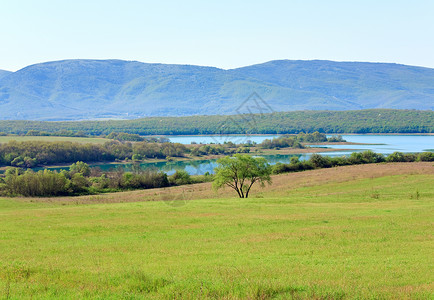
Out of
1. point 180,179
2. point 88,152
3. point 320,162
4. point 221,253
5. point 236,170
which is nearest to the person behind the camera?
point 221,253

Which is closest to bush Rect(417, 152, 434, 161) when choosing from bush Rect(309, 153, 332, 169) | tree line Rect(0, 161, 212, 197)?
bush Rect(309, 153, 332, 169)

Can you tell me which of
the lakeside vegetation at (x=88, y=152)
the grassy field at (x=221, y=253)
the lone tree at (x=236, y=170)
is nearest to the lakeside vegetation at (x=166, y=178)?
the lone tree at (x=236, y=170)

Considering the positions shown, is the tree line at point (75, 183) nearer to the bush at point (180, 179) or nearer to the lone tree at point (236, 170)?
the bush at point (180, 179)

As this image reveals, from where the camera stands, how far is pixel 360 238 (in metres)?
18.2

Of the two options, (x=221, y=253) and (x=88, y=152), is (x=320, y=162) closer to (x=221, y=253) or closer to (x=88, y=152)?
(x=221, y=253)

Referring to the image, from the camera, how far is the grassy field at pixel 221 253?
9.98 metres

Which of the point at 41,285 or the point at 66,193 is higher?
the point at 41,285

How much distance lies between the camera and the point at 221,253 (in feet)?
50.7

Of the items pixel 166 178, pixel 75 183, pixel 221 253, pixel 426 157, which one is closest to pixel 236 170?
pixel 75 183

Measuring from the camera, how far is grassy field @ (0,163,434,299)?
9.98m

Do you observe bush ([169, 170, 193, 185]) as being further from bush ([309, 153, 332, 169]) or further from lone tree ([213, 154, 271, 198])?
lone tree ([213, 154, 271, 198])

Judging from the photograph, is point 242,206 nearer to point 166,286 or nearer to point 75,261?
point 75,261

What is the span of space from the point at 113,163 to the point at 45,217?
113 m

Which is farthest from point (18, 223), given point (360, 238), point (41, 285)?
point (360, 238)
